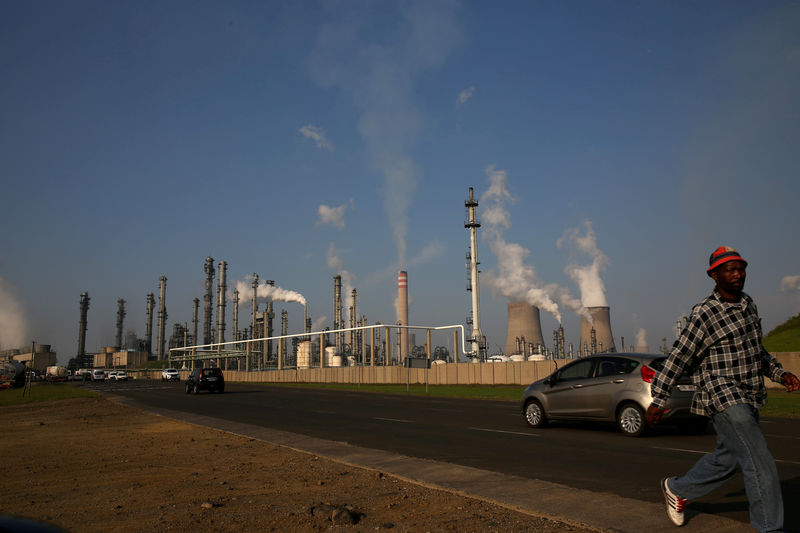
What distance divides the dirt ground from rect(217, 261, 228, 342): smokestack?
286ft

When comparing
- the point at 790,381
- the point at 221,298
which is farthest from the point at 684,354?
the point at 221,298

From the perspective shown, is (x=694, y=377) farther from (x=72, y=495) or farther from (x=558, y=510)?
(x=72, y=495)

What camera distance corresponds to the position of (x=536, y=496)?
21.6 feet

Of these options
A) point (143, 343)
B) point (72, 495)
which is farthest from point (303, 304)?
point (72, 495)

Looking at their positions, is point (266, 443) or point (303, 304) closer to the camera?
point (266, 443)

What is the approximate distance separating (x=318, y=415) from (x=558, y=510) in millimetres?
13647

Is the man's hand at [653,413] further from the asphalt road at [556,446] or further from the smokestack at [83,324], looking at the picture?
the smokestack at [83,324]

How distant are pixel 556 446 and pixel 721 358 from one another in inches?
269

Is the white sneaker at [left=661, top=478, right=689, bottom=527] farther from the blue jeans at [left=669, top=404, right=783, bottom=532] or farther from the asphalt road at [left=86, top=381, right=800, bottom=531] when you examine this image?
the asphalt road at [left=86, top=381, right=800, bottom=531]

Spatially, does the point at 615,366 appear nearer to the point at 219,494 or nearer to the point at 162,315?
the point at 219,494

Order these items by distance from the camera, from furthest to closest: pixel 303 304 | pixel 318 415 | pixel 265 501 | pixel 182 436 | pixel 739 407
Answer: pixel 303 304 < pixel 318 415 < pixel 182 436 < pixel 265 501 < pixel 739 407

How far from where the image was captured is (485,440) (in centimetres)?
1189

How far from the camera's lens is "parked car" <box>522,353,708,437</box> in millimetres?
12031

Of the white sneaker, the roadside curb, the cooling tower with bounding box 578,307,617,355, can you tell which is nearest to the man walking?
the white sneaker
